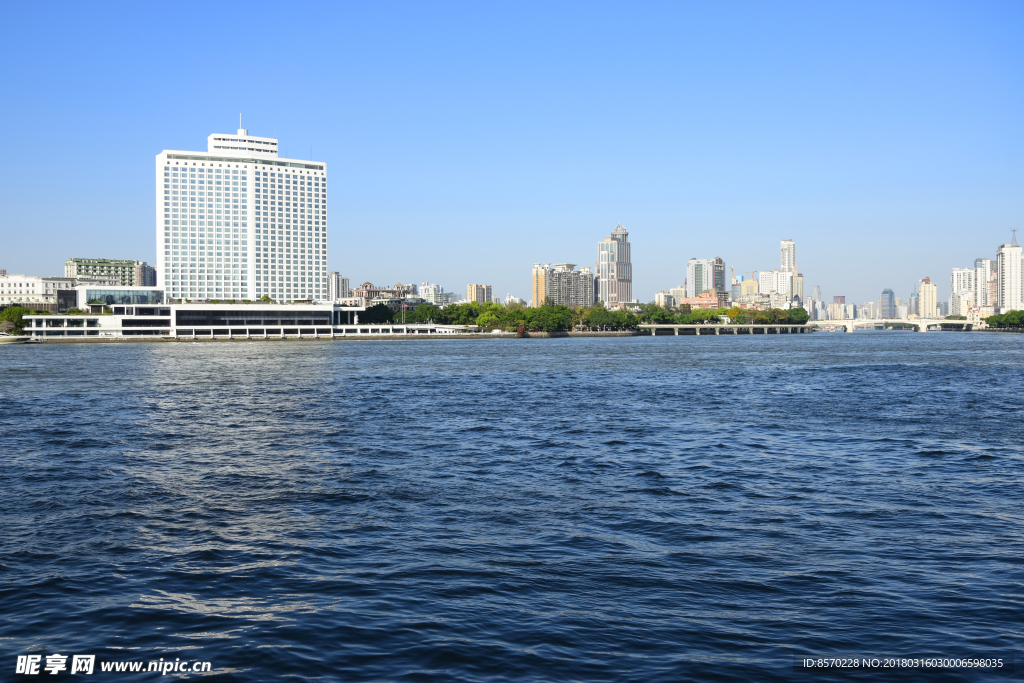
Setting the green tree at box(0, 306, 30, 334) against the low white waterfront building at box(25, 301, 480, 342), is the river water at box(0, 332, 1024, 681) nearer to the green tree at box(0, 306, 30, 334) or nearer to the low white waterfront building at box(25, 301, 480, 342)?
the low white waterfront building at box(25, 301, 480, 342)

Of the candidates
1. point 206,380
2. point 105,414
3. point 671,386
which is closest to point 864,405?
point 671,386

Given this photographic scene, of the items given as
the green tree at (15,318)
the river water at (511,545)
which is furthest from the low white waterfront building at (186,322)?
the river water at (511,545)

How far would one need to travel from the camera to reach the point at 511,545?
16.3 meters

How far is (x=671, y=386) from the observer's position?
61.0 m

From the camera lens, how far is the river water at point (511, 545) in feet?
37.7

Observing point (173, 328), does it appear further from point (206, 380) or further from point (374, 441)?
point (374, 441)

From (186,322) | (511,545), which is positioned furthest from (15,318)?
(511,545)

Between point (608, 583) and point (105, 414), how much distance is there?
118 feet

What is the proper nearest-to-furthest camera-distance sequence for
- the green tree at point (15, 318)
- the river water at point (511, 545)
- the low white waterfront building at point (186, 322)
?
the river water at point (511, 545) < the green tree at point (15, 318) < the low white waterfront building at point (186, 322)

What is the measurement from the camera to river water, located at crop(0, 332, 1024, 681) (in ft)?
37.7

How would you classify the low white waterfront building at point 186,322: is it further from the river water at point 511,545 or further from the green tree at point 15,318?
the river water at point 511,545

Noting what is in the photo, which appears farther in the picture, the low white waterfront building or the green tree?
the low white waterfront building

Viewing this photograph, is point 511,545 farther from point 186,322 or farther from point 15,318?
point 15,318

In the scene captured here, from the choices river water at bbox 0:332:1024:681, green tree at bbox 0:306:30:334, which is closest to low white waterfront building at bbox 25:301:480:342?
green tree at bbox 0:306:30:334
